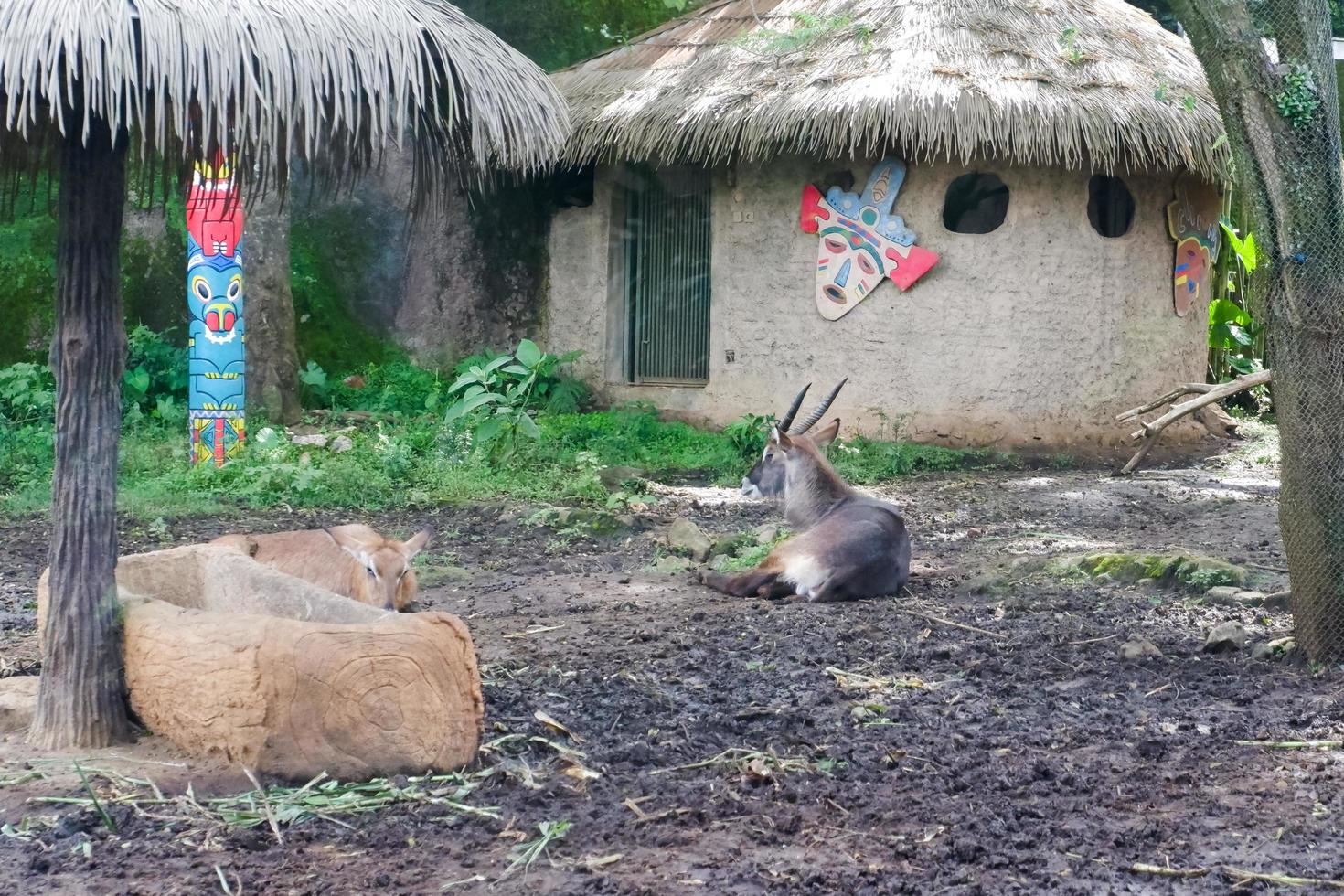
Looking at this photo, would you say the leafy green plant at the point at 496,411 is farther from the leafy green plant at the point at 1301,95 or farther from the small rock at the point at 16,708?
the leafy green plant at the point at 1301,95

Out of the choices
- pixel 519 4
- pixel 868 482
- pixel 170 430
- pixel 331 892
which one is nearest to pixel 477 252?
pixel 519 4

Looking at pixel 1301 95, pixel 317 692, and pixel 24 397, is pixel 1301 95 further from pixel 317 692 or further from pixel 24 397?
pixel 24 397

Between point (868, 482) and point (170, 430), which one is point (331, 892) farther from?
point (170, 430)

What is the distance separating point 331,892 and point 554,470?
278 inches

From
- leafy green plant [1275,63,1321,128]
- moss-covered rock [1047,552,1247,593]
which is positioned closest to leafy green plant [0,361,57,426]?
moss-covered rock [1047,552,1247,593]

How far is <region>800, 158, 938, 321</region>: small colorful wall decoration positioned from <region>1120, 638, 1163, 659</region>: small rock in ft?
22.0

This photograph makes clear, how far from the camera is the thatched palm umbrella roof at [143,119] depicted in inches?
146

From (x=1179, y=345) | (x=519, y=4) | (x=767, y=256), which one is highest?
(x=519, y=4)

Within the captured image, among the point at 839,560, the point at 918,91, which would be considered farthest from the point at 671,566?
the point at 918,91

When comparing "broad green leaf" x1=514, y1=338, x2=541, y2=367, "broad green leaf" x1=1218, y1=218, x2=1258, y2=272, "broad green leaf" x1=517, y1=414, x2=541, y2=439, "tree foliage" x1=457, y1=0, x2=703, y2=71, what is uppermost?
"tree foliage" x1=457, y1=0, x2=703, y2=71

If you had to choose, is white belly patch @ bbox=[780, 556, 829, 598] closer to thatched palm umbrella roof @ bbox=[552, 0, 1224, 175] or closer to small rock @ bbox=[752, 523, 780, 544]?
small rock @ bbox=[752, 523, 780, 544]

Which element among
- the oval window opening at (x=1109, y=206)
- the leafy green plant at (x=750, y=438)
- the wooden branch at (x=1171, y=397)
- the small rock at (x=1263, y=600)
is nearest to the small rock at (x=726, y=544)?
the small rock at (x=1263, y=600)

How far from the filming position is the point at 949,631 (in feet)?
20.0

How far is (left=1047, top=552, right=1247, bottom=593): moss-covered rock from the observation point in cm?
660
